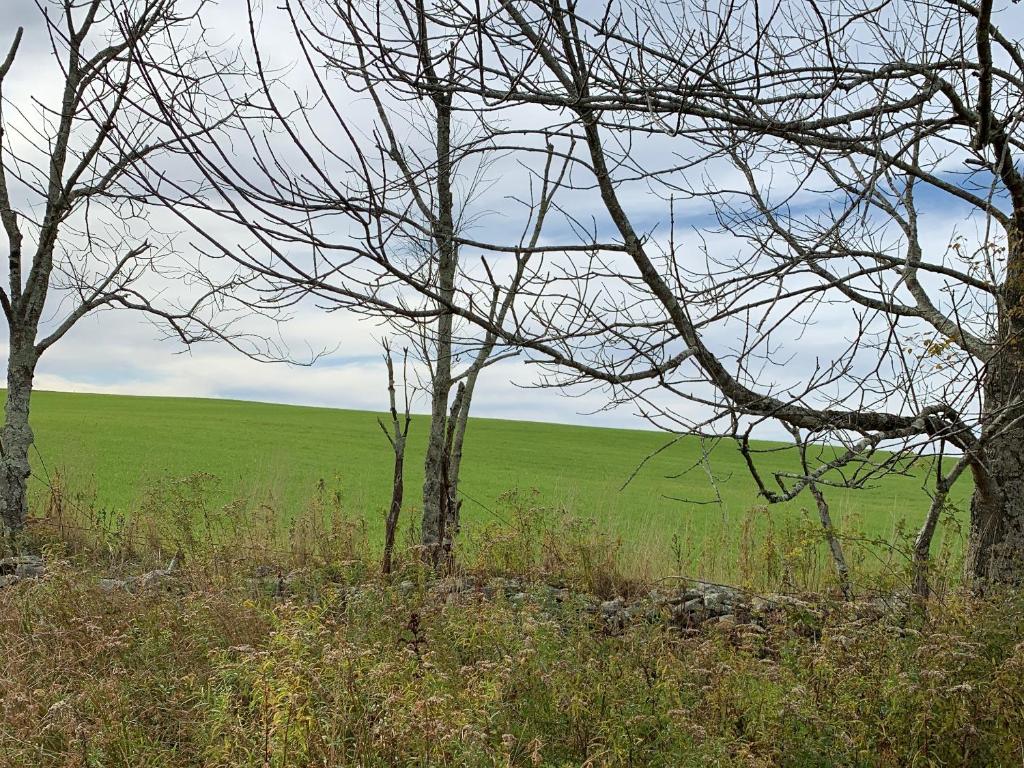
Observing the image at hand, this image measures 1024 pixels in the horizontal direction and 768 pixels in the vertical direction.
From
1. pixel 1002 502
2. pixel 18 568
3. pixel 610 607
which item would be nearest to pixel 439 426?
pixel 610 607

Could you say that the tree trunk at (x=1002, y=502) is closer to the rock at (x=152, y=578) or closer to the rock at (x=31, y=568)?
the rock at (x=152, y=578)

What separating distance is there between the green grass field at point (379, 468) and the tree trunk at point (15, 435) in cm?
160

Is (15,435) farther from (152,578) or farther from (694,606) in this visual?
(694,606)

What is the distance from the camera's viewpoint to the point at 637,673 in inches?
173

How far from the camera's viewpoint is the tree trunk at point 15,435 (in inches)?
342

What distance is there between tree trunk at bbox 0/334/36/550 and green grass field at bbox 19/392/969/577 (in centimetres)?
160

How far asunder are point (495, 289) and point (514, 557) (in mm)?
5335

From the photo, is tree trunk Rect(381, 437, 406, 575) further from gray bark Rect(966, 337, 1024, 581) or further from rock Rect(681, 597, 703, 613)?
gray bark Rect(966, 337, 1024, 581)

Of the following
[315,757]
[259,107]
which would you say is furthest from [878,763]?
[259,107]

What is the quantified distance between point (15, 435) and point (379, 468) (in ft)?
40.2

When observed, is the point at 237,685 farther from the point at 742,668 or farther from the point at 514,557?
the point at 514,557

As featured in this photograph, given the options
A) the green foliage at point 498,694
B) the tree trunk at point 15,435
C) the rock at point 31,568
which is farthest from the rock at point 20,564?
the green foliage at point 498,694

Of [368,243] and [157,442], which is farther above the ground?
[368,243]

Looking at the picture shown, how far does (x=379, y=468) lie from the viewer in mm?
20719
